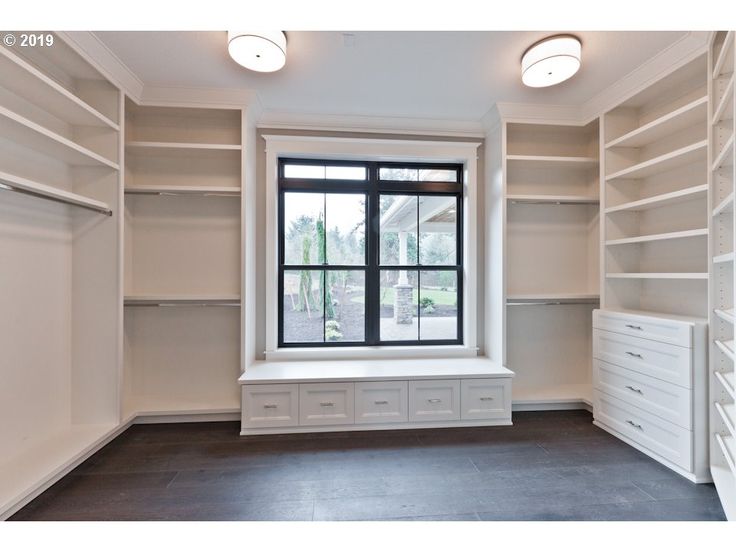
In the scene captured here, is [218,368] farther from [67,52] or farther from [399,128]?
[399,128]

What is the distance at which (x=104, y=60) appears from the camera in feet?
6.95

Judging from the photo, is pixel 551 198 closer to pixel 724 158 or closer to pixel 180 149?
pixel 724 158

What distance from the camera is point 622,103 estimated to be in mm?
2535

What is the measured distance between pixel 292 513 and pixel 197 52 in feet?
8.86

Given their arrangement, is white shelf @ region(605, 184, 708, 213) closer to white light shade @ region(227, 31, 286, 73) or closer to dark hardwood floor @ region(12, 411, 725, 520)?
dark hardwood floor @ region(12, 411, 725, 520)

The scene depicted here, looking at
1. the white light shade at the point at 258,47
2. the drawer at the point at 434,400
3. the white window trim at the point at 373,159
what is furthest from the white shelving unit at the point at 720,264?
the white light shade at the point at 258,47

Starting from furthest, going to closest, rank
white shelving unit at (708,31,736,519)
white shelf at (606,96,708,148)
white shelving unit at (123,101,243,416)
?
white shelving unit at (123,101,243,416)
white shelf at (606,96,708,148)
white shelving unit at (708,31,736,519)

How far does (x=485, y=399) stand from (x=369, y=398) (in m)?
0.91

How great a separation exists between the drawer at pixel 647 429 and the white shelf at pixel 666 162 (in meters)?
1.63

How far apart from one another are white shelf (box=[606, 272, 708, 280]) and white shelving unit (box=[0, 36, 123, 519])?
11.8ft

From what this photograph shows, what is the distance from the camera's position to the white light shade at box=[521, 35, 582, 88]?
1.96 meters

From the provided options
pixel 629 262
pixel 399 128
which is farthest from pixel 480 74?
pixel 629 262

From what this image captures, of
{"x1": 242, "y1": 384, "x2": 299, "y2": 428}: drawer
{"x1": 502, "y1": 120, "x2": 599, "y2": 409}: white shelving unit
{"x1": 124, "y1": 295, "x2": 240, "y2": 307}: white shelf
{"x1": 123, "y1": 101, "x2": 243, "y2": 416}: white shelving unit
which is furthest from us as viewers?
{"x1": 502, "y1": 120, "x2": 599, "y2": 409}: white shelving unit

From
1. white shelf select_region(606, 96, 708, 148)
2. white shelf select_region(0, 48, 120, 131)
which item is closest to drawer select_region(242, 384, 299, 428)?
white shelf select_region(0, 48, 120, 131)
